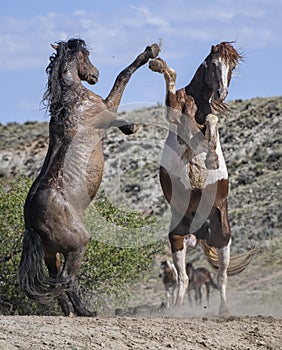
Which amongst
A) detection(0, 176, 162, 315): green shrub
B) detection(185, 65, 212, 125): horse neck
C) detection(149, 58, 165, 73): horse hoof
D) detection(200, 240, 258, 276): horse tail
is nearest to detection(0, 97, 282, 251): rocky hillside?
detection(0, 176, 162, 315): green shrub

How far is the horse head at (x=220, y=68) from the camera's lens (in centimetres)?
1089

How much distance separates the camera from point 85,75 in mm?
9875

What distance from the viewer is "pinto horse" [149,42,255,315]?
1080cm

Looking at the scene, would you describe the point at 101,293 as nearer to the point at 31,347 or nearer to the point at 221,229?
the point at 221,229

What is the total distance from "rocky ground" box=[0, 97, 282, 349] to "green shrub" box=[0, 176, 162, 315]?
64cm

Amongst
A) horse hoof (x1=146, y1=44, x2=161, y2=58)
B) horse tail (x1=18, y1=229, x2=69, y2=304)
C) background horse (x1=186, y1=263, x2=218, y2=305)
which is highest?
horse hoof (x1=146, y1=44, x2=161, y2=58)

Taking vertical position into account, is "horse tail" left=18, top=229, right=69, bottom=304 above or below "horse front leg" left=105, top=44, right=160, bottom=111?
below

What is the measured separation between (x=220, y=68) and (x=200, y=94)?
49cm

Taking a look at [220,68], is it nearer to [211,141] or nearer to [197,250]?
[211,141]

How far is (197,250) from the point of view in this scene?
33.4 m

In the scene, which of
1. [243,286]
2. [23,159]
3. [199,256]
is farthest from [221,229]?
[23,159]

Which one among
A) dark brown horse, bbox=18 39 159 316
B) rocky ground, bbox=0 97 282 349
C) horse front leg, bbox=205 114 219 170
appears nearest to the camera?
rocky ground, bbox=0 97 282 349

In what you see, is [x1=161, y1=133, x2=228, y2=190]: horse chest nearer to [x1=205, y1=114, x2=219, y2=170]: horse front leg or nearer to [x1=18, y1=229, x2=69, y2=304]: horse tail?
[x1=205, y1=114, x2=219, y2=170]: horse front leg

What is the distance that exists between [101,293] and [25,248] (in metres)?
6.85
